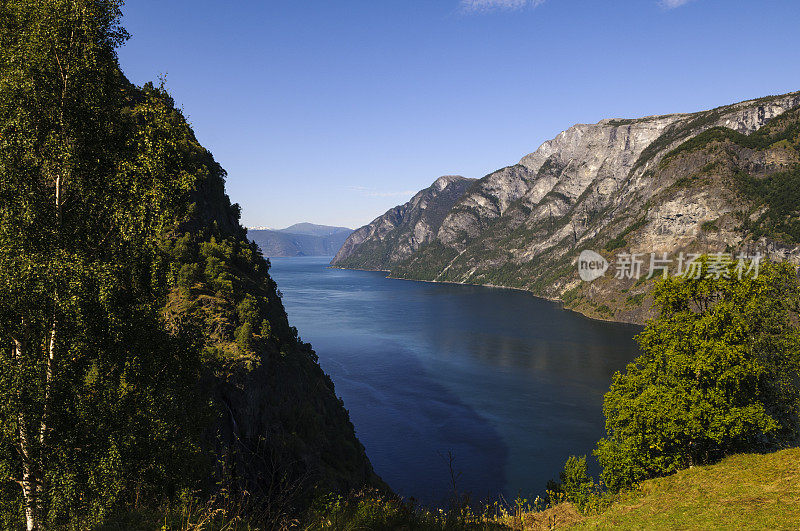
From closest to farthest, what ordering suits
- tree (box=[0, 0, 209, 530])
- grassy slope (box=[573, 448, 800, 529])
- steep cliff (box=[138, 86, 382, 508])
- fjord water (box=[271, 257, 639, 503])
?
tree (box=[0, 0, 209, 530])
grassy slope (box=[573, 448, 800, 529])
steep cliff (box=[138, 86, 382, 508])
fjord water (box=[271, 257, 639, 503])

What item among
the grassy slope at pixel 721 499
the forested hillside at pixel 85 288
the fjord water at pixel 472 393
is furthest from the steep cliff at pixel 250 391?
the grassy slope at pixel 721 499

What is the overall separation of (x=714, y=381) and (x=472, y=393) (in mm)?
66248

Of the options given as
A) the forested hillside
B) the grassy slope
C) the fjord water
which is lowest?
Answer: the fjord water

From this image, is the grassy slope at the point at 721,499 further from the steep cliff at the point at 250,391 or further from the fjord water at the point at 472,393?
the steep cliff at the point at 250,391

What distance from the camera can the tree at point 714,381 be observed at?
26.8 metres

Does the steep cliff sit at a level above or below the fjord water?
above

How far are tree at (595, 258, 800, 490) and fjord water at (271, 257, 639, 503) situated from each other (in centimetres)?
1372

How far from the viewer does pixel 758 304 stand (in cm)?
2855

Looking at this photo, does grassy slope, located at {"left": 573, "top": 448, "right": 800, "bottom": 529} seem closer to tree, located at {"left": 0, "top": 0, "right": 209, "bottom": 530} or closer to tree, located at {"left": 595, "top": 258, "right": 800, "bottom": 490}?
tree, located at {"left": 595, "top": 258, "right": 800, "bottom": 490}

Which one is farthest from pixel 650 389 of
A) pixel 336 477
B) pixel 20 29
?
pixel 20 29

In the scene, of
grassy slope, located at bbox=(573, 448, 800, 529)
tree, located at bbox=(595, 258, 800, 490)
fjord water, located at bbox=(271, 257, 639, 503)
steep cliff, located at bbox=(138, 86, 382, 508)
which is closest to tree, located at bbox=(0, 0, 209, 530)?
steep cliff, located at bbox=(138, 86, 382, 508)

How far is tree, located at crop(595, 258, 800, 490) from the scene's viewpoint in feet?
88.0

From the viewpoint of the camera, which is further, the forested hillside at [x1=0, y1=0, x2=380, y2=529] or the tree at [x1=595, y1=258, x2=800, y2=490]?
the tree at [x1=595, y1=258, x2=800, y2=490]

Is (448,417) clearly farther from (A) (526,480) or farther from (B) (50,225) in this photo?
(B) (50,225)
